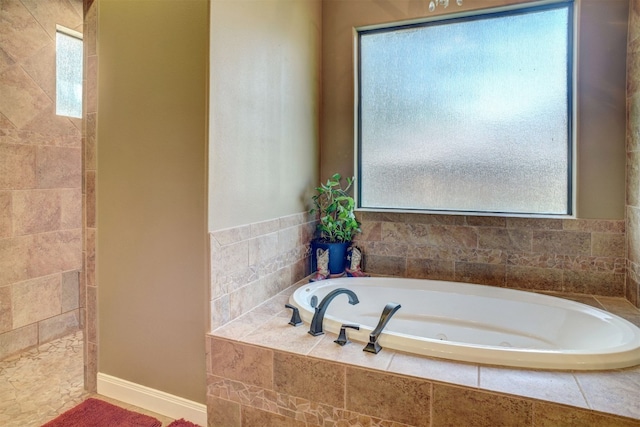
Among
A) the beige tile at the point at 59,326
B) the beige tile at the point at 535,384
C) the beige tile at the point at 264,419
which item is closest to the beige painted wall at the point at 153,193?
the beige tile at the point at 264,419

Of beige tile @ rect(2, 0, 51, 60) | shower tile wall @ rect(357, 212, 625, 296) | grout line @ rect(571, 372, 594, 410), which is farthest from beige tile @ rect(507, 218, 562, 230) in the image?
beige tile @ rect(2, 0, 51, 60)

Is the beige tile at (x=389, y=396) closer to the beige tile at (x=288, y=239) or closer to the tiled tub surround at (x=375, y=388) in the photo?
the tiled tub surround at (x=375, y=388)

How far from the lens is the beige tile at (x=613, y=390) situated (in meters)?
1.11

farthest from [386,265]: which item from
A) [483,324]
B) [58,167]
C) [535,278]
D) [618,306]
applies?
[58,167]

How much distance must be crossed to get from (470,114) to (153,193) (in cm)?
201

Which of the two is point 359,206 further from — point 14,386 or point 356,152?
point 14,386

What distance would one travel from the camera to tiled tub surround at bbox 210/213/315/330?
1.71 m

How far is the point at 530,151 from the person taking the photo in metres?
2.32

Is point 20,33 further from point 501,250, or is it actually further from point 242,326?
point 501,250

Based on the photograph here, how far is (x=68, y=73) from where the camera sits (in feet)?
9.01

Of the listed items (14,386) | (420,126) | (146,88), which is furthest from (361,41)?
(14,386)

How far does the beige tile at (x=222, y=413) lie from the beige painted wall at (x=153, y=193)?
0.08m

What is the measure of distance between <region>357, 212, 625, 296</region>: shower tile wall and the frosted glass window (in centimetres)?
12

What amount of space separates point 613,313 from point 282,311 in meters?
1.70
